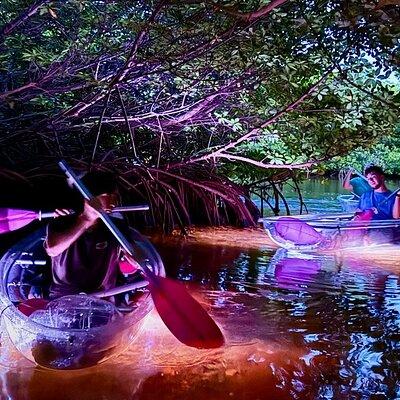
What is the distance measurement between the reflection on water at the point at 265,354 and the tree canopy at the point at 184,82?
1.66 metres

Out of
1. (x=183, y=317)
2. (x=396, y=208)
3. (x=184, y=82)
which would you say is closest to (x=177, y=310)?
(x=183, y=317)

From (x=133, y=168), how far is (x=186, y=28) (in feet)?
7.53

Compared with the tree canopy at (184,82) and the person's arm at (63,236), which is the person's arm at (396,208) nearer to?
the tree canopy at (184,82)

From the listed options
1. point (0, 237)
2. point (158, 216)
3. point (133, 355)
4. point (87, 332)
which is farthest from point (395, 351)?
point (158, 216)

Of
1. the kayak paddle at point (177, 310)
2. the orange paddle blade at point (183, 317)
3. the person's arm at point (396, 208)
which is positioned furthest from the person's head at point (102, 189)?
the person's arm at point (396, 208)

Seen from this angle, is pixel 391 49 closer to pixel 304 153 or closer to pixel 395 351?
pixel 395 351

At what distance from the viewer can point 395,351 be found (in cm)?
297

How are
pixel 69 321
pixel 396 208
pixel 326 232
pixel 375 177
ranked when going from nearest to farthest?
pixel 69 321 → pixel 326 232 → pixel 396 208 → pixel 375 177

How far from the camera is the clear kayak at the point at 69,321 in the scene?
2.53 m

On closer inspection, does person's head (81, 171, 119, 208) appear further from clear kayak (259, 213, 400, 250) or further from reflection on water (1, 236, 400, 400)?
clear kayak (259, 213, 400, 250)

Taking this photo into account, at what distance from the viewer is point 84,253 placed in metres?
2.89

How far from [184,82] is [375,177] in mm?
2852

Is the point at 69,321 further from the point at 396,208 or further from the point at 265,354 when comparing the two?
the point at 396,208

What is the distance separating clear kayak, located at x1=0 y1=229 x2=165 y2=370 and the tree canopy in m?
1.85
